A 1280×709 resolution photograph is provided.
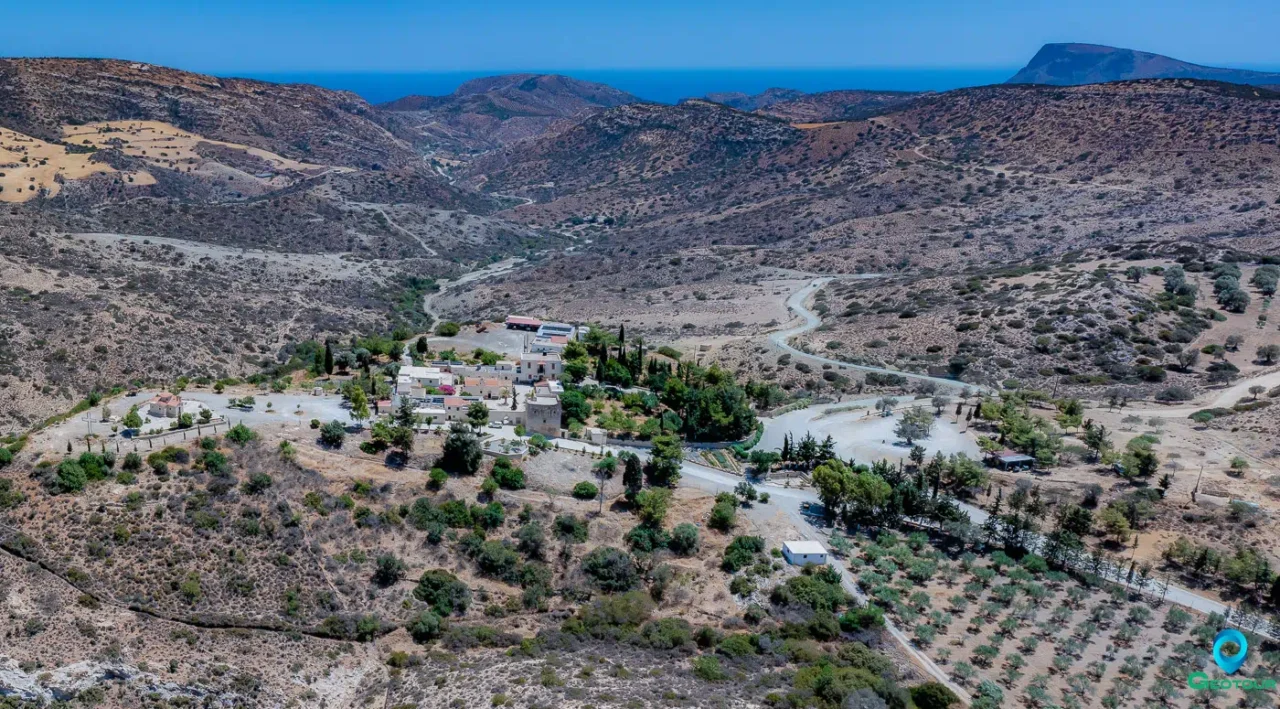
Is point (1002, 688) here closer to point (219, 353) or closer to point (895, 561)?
point (895, 561)

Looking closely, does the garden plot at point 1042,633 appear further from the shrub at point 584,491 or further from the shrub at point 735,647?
the shrub at point 584,491

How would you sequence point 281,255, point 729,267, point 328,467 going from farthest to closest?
point 729,267 < point 281,255 < point 328,467

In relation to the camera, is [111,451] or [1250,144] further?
[1250,144]

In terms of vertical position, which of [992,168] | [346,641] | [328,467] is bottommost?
[346,641]

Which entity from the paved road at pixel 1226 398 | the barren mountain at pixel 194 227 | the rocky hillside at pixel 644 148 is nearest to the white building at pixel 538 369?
the barren mountain at pixel 194 227

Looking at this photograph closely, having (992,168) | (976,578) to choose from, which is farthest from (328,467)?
(992,168)

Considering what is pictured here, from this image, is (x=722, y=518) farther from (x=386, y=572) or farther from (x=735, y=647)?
(x=386, y=572)

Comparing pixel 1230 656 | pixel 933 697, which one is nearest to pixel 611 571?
pixel 933 697
